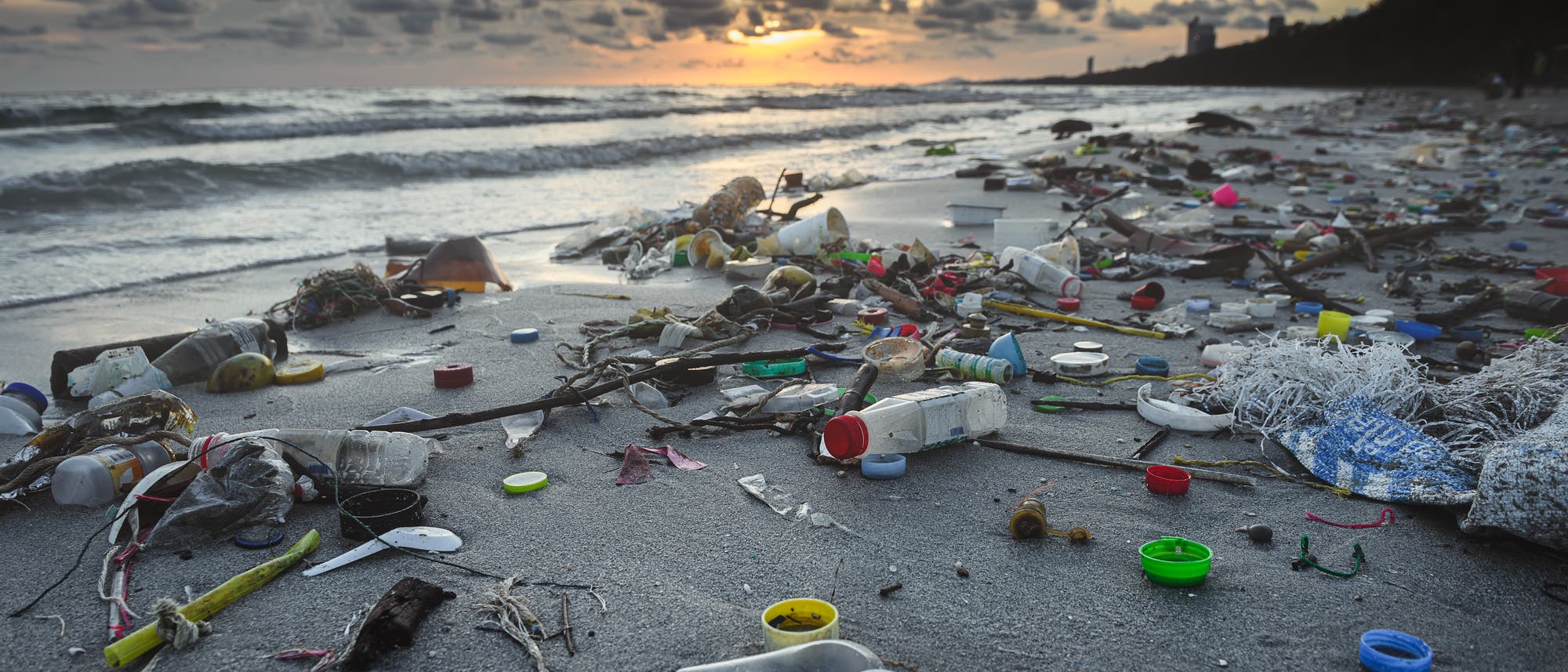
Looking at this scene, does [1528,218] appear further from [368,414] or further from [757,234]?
[368,414]

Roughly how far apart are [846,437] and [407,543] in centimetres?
143

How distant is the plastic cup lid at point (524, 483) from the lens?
322 centimetres

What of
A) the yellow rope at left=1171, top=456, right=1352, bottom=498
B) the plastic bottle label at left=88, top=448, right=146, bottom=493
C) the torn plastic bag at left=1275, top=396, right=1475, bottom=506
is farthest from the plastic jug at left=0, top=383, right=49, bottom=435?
the torn plastic bag at left=1275, top=396, right=1475, bottom=506

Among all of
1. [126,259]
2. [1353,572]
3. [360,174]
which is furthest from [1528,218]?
[360,174]

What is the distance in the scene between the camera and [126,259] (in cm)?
848

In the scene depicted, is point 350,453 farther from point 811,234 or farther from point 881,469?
point 811,234

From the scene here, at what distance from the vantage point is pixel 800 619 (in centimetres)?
222

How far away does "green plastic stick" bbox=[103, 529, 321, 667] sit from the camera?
2.18m

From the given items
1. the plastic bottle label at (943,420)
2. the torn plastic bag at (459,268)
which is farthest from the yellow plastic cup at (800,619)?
the torn plastic bag at (459,268)

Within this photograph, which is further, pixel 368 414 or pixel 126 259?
pixel 126 259

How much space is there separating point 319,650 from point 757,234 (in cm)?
683

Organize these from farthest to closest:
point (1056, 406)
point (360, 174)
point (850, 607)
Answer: point (360, 174), point (1056, 406), point (850, 607)

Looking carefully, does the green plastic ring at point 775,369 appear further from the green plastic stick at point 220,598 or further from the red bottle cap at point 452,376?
the green plastic stick at point 220,598

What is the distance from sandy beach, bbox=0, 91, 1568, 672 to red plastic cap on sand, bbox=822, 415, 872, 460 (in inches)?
4.5
